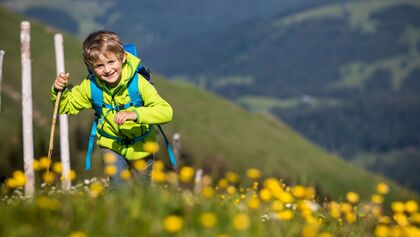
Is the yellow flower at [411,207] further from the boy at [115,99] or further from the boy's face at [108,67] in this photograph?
the boy's face at [108,67]

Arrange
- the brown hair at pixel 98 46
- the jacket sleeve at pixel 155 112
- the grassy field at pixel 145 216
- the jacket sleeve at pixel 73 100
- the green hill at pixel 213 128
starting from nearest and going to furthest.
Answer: the grassy field at pixel 145 216, the jacket sleeve at pixel 155 112, the brown hair at pixel 98 46, the jacket sleeve at pixel 73 100, the green hill at pixel 213 128

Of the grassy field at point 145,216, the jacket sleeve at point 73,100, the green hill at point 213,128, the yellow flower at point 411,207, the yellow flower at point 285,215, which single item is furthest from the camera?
the green hill at point 213,128

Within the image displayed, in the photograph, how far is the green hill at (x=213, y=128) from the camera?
93.8 meters

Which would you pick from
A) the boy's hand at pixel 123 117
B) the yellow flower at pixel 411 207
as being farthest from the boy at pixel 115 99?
the yellow flower at pixel 411 207

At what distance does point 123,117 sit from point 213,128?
120 metres

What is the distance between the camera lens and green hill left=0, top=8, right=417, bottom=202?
9381 centimetres

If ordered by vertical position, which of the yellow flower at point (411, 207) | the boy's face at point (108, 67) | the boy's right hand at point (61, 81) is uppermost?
the boy's face at point (108, 67)

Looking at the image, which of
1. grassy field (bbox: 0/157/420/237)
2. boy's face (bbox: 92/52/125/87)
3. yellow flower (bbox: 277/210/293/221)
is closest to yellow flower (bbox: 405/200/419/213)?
grassy field (bbox: 0/157/420/237)

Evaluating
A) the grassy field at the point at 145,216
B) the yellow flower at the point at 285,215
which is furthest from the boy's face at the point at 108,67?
the yellow flower at the point at 285,215

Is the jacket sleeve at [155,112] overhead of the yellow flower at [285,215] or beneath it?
overhead

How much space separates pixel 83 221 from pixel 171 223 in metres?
0.89

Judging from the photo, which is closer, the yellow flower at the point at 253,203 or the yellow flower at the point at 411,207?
the yellow flower at the point at 253,203

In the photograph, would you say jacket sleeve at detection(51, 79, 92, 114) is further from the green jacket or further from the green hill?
the green hill

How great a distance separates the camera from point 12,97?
8719cm
